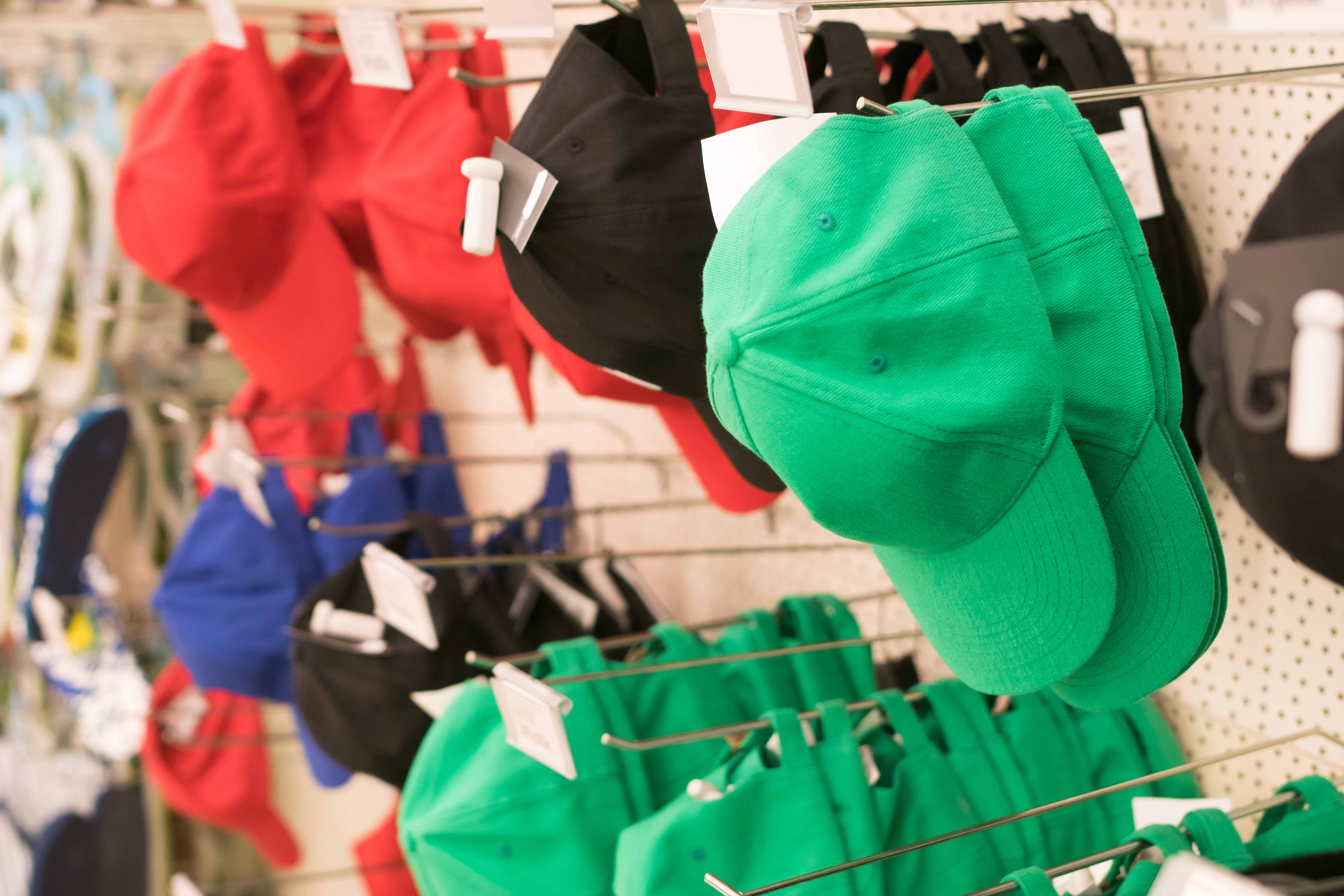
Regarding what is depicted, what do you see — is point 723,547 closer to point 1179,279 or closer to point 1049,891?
point 1179,279

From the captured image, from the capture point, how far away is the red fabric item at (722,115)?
0.82 m

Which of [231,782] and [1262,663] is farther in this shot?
[231,782]

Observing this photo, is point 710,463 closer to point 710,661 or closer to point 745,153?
point 710,661

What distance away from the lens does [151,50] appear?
2396mm

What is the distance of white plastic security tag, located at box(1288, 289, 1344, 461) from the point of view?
1.17 ft

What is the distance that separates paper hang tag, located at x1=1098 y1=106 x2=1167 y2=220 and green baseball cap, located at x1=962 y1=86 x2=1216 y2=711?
1.01 ft

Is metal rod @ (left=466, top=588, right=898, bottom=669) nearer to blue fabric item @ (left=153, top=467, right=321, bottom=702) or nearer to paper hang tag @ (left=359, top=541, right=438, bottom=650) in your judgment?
paper hang tag @ (left=359, top=541, right=438, bottom=650)

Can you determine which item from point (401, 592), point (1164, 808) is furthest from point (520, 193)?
point (1164, 808)

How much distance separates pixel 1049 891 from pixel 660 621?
2.65ft

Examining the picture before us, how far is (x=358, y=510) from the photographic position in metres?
1.67

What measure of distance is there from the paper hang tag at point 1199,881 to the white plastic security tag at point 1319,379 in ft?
0.61

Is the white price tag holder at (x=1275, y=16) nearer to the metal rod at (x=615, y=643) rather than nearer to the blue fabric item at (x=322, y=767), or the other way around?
the metal rod at (x=615, y=643)

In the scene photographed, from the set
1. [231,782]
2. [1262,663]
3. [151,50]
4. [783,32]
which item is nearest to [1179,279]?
[1262,663]

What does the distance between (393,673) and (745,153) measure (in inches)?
34.8
